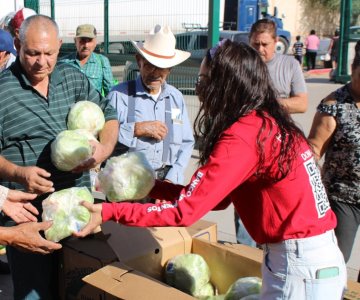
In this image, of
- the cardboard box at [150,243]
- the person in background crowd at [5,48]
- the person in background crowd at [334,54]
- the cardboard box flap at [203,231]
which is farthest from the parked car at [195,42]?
the person in background crowd at [334,54]

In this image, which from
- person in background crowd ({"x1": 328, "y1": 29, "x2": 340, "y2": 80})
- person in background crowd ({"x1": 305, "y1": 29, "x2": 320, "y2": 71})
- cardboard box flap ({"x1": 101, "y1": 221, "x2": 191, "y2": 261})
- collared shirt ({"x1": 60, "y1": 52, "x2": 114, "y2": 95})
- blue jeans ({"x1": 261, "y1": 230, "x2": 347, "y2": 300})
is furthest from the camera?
person in background crowd ({"x1": 305, "y1": 29, "x2": 320, "y2": 71})

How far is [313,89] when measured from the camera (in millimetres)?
16062

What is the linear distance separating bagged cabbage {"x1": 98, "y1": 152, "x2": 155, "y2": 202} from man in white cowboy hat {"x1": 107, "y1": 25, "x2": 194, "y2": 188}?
109cm

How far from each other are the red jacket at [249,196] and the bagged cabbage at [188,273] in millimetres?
910

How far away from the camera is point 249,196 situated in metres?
2.24

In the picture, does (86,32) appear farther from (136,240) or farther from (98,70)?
(136,240)

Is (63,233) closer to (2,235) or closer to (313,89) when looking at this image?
(2,235)

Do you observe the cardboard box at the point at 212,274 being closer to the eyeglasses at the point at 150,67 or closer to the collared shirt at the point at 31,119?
the collared shirt at the point at 31,119

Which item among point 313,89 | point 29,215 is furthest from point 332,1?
point 29,215

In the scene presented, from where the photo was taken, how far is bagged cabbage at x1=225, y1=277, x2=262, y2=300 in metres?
2.83

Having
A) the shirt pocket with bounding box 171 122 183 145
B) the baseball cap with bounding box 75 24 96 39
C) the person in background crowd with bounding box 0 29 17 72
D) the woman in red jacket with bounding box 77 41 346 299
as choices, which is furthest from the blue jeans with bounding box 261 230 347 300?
the baseball cap with bounding box 75 24 96 39

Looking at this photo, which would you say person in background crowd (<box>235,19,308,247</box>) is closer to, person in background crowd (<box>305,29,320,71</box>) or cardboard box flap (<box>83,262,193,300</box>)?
cardboard box flap (<box>83,262,193,300</box>)

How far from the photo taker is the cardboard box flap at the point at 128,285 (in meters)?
2.46

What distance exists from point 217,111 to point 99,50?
8.58 m
